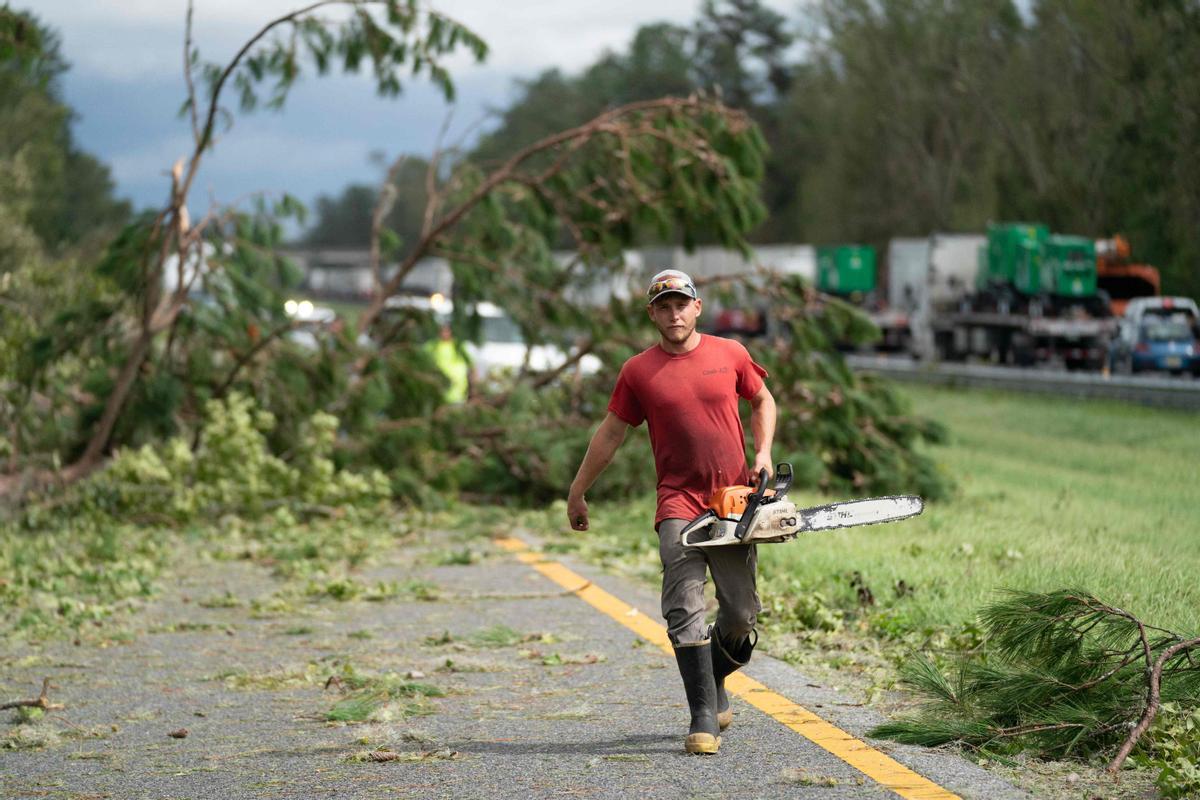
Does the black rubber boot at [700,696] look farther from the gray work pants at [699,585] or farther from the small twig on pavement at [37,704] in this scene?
the small twig on pavement at [37,704]

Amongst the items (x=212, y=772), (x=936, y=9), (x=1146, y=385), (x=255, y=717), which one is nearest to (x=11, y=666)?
(x=255, y=717)

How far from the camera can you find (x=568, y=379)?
14.0 meters

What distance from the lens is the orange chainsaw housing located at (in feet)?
18.7

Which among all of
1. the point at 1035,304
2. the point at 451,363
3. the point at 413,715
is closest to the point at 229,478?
the point at 451,363

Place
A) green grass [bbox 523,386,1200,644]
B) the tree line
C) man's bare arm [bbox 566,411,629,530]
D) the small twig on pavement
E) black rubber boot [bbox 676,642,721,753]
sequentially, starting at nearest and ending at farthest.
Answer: black rubber boot [bbox 676,642,721,753] → man's bare arm [bbox 566,411,629,530] → the small twig on pavement → green grass [bbox 523,386,1200,644] → the tree line

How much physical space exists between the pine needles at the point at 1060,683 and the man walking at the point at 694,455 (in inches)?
26.5

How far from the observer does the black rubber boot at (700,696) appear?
5.55 meters

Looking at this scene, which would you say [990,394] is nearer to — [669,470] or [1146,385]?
[1146,385]

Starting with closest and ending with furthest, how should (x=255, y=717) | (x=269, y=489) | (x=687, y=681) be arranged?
(x=687, y=681) < (x=255, y=717) < (x=269, y=489)

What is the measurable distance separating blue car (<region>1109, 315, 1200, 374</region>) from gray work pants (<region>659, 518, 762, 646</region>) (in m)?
28.0

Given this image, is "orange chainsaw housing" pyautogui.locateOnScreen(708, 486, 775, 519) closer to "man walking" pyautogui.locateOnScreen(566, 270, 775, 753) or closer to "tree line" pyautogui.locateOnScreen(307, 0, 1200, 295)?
"man walking" pyautogui.locateOnScreen(566, 270, 775, 753)

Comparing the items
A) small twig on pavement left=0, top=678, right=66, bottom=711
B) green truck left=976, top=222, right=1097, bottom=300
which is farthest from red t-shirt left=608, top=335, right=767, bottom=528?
green truck left=976, top=222, right=1097, bottom=300

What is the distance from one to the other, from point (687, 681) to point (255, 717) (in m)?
1.84

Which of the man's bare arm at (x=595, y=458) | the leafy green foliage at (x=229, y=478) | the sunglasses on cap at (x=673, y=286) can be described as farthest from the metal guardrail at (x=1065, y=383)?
the sunglasses on cap at (x=673, y=286)
